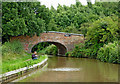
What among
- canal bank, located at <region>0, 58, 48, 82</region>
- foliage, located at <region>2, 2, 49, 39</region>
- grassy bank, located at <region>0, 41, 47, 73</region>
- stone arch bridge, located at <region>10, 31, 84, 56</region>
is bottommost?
canal bank, located at <region>0, 58, 48, 82</region>

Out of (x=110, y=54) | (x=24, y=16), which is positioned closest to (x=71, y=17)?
(x=24, y=16)

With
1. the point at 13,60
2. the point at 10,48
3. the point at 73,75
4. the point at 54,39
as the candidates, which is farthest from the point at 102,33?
the point at 73,75

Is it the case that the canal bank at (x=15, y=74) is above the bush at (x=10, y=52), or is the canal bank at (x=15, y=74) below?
below

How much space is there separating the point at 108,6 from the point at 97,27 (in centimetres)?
2808

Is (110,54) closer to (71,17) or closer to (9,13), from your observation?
(9,13)

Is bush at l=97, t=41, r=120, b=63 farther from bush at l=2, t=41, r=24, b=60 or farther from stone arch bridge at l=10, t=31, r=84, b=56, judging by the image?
stone arch bridge at l=10, t=31, r=84, b=56

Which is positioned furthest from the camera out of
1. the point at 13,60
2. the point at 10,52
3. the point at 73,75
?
the point at 10,52

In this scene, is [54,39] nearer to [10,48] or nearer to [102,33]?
[102,33]

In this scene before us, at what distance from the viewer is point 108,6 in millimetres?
52906

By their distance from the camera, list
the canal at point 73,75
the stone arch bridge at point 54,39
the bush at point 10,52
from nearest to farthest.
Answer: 1. the canal at point 73,75
2. the bush at point 10,52
3. the stone arch bridge at point 54,39

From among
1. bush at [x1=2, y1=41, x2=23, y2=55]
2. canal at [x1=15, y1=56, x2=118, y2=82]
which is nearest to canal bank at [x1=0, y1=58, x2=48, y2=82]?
canal at [x1=15, y1=56, x2=118, y2=82]

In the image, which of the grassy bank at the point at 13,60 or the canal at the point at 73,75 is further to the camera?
the grassy bank at the point at 13,60

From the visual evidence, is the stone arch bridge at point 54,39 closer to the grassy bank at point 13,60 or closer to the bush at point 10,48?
the bush at point 10,48

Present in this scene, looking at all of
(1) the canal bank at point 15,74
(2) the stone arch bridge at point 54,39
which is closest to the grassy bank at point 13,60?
A: (1) the canal bank at point 15,74
